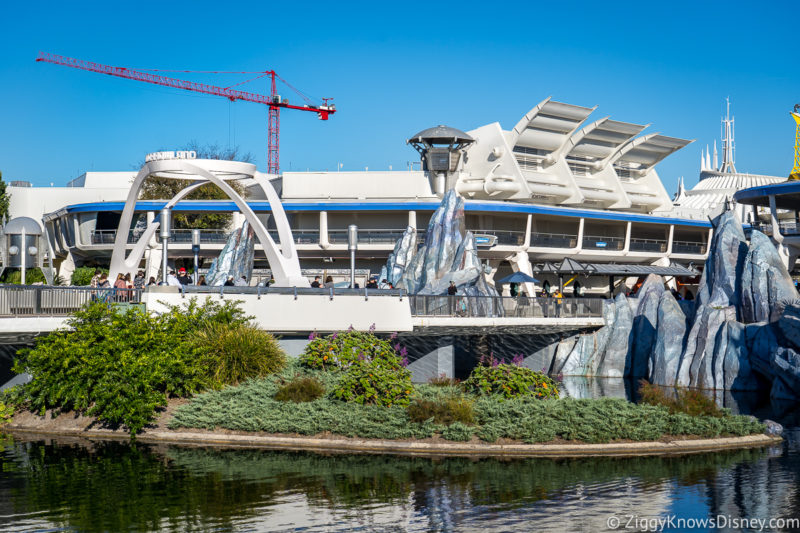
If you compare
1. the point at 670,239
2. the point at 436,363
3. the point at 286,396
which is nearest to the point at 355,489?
the point at 286,396

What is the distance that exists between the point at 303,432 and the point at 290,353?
956 cm

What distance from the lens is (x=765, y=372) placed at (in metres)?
35.0

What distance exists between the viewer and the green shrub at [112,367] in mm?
21266

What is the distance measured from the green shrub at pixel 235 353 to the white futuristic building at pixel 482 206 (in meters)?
35.4

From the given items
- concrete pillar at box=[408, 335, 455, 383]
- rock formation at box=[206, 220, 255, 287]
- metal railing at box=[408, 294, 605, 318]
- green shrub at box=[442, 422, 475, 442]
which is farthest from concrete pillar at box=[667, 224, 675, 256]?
green shrub at box=[442, 422, 475, 442]

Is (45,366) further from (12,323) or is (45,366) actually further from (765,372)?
(765,372)

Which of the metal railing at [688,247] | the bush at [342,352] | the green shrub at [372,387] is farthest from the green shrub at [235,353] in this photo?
the metal railing at [688,247]

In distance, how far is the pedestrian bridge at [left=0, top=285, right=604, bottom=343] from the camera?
2383cm

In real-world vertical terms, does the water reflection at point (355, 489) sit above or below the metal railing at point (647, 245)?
below

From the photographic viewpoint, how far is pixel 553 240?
215 feet

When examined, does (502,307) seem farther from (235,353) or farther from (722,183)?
(722,183)

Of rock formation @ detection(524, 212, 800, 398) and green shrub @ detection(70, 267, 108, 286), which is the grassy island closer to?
rock formation @ detection(524, 212, 800, 398)

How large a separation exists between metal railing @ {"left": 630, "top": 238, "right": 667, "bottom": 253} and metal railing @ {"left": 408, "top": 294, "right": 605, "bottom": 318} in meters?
28.1

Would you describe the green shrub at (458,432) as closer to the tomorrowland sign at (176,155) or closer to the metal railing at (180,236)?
the tomorrowland sign at (176,155)
